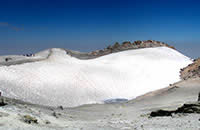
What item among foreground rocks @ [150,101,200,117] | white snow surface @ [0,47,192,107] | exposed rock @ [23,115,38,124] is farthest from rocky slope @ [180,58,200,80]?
exposed rock @ [23,115,38,124]

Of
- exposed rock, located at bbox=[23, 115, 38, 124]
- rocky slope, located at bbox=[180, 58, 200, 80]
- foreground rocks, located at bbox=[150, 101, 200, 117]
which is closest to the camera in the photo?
exposed rock, located at bbox=[23, 115, 38, 124]

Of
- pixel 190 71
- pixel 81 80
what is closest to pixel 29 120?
pixel 81 80

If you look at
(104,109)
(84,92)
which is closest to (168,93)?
(104,109)

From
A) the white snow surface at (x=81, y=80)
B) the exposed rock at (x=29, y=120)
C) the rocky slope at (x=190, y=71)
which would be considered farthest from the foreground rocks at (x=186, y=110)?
the rocky slope at (x=190, y=71)

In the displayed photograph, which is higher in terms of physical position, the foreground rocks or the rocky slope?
the rocky slope

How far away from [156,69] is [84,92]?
54.8 ft

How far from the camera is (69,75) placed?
26797 mm

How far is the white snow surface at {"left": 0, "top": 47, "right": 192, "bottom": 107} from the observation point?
2123cm

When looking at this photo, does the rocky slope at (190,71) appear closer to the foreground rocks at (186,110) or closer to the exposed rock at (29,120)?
the foreground rocks at (186,110)

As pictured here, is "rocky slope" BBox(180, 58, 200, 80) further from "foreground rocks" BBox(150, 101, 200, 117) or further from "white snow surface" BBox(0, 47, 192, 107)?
"foreground rocks" BBox(150, 101, 200, 117)

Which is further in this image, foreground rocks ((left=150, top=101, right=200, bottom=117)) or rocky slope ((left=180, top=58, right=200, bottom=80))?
rocky slope ((left=180, top=58, right=200, bottom=80))

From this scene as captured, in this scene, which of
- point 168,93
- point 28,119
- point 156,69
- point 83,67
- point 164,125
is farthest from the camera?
point 156,69

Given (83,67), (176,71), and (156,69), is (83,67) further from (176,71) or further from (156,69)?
(176,71)

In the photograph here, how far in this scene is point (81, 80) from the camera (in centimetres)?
2645
